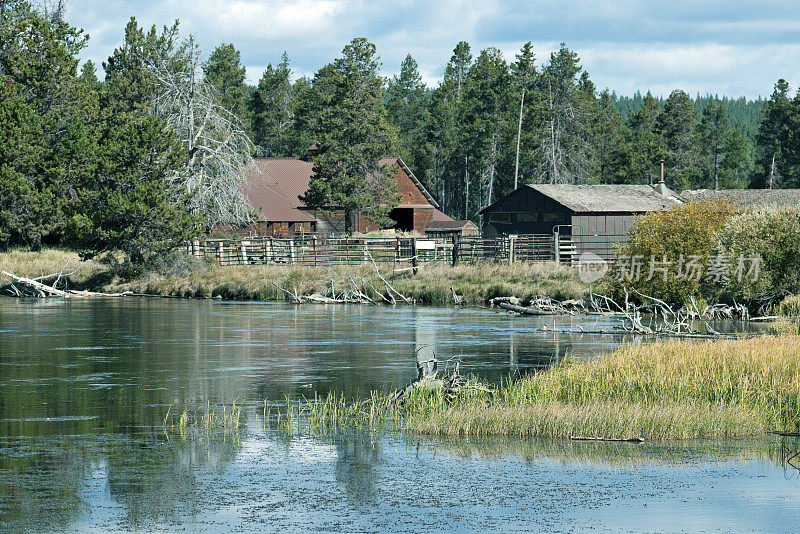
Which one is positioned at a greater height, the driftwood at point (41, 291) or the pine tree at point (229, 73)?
the pine tree at point (229, 73)

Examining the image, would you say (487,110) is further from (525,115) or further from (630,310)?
(630,310)

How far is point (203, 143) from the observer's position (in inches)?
2280

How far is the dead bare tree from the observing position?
55.9 meters

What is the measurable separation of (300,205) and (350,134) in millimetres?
8720

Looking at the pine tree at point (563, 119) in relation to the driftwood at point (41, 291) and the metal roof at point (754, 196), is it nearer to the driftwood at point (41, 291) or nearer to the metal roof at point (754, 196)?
the metal roof at point (754, 196)

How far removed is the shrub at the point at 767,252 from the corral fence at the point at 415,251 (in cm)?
1488

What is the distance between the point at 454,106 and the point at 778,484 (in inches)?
3992

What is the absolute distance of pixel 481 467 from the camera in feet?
46.8

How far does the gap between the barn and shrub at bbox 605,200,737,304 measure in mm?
20537

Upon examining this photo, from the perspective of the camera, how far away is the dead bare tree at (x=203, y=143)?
183ft

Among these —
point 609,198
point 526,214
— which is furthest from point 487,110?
point 609,198

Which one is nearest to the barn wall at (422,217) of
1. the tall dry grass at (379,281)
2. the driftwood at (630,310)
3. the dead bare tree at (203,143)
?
the dead bare tree at (203,143)

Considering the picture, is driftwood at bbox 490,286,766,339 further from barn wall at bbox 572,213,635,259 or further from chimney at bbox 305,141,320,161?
chimney at bbox 305,141,320,161

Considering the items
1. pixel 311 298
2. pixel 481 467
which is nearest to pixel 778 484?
pixel 481 467
